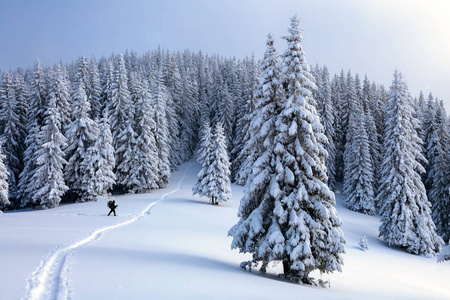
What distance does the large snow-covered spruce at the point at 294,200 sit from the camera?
14.0m

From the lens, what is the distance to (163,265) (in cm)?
1178

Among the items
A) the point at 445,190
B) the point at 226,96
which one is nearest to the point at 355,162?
the point at 445,190

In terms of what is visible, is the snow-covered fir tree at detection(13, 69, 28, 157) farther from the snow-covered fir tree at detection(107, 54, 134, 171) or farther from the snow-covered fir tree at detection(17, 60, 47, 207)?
the snow-covered fir tree at detection(107, 54, 134, 171)

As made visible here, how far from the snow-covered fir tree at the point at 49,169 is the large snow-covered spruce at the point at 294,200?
101 feet

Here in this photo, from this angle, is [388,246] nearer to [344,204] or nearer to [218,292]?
[344,204]

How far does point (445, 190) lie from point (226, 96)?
43082 mm

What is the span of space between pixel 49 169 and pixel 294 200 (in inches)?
1353

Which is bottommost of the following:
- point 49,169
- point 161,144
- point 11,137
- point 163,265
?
point 163,265

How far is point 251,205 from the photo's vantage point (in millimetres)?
15984

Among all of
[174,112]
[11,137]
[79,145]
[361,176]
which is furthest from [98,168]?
[361,176]

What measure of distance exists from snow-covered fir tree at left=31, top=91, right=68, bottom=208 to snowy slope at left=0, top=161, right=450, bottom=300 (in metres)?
9.29

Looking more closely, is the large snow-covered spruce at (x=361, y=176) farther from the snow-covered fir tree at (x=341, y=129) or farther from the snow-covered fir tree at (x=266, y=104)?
the snow-covered fir tree at (x=266, y=104)

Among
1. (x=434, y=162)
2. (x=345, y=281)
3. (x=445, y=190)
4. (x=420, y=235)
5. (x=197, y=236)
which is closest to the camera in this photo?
(x=345, y=281)

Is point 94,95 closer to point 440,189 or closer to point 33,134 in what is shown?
point 33,134
